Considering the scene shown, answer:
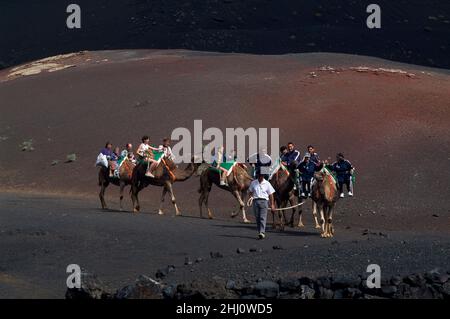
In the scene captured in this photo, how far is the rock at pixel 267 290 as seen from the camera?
19.6 meters

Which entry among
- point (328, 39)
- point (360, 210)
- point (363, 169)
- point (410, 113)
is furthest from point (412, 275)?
point (328, 39)

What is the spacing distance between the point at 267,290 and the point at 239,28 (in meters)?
59.3

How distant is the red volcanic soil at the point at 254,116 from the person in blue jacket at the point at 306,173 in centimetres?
386

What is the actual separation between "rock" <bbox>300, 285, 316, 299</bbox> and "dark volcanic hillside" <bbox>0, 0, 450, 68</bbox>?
51.9 metres

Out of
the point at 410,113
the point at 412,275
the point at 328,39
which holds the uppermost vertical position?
the point at 328,39

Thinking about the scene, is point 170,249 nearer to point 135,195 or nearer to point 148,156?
point 148,156

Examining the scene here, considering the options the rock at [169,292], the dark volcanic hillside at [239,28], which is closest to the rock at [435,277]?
the rock at [169,292]

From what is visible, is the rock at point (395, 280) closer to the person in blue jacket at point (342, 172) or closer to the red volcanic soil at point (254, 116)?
the person in blue jacket at point (342, 172)

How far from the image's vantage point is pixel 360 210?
35.3 metres

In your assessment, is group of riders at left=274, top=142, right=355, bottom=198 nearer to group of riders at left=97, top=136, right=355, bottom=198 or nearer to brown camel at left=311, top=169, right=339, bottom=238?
group of riders at left=97, top=136, right=355, bottom=198

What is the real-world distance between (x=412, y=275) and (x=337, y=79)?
1164 inches

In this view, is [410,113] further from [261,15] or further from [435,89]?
[261,15]

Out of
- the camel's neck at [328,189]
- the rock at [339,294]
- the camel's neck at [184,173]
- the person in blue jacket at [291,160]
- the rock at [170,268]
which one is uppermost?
→ the person in blue jacket at [291,160]

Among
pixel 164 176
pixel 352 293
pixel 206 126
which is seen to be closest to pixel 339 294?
pixel 352 293
